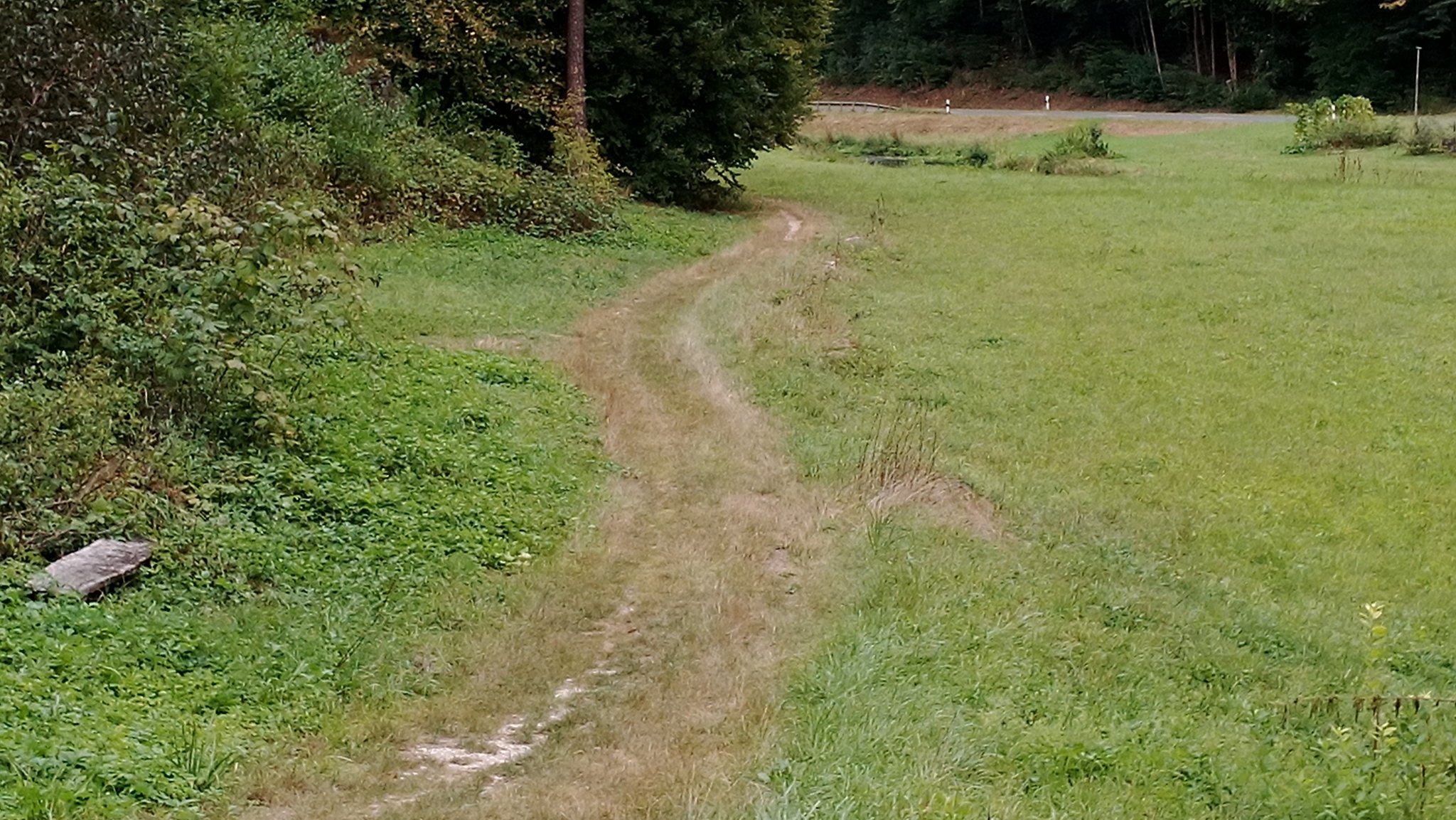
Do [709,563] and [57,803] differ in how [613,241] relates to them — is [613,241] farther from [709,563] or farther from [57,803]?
[57,803]

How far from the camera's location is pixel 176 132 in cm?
1175

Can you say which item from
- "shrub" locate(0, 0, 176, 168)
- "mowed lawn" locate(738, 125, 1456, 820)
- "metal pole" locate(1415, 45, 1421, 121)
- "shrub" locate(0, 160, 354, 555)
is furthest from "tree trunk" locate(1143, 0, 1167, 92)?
"shrub" locate(0, 160, 354, 555)

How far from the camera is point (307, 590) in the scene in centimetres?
640

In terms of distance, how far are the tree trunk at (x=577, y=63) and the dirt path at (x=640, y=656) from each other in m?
10.7

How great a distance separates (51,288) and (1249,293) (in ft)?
43.1

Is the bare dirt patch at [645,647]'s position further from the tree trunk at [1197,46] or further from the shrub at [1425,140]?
the tree trunk at [1197,46]

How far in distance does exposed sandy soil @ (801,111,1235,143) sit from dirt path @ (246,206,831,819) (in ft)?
115

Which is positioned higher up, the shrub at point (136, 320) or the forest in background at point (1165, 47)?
the forest in background at point (1165, 47)

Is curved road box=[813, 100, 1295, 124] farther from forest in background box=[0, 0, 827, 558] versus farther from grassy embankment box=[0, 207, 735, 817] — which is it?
grassy embankment box=[0, 207, 735, 817]

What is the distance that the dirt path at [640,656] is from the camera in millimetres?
4922

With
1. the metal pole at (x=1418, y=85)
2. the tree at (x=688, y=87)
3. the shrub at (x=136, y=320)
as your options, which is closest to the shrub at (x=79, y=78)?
the shrub at (x=136, y=320)

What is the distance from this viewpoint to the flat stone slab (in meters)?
5.84

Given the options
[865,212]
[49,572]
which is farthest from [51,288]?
[865,212]

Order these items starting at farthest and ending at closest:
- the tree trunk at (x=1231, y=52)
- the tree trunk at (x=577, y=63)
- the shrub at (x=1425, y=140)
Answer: the tree trunk at (x=1231, y=52)
the shrub at (x=1425, y=140)
the tree trunk at (x=577, y=63)
